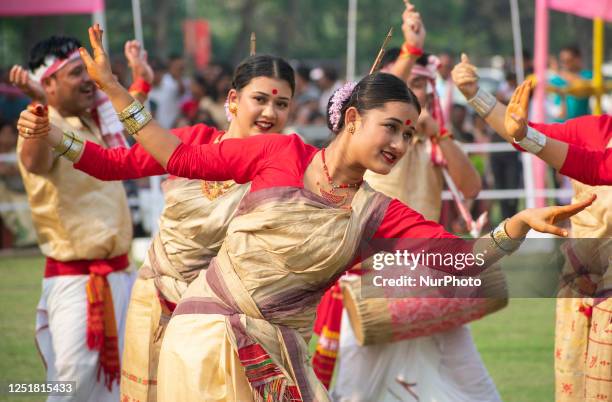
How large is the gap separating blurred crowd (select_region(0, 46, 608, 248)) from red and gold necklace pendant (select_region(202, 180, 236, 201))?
670 centimetres

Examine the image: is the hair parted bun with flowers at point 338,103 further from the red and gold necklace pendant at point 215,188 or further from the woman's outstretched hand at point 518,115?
the red and gold necklace pendant at point 215,188

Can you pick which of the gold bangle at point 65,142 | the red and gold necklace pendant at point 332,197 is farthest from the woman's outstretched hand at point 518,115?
the gold bangle at point 65,142

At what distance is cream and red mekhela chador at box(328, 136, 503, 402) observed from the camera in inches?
230

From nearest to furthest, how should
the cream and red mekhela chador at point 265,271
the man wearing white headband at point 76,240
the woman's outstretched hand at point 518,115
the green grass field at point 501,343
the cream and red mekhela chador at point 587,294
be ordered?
1. the cream and red mekhela chador at point 265,271
2. the woman's outstretched hand at point 518,115
3. the cream and red mekhela chador at point 587,294
4. the man wearing white headband at point 76,240
5. the green grass field at point 501,343

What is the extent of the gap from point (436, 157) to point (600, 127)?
1.32 meters

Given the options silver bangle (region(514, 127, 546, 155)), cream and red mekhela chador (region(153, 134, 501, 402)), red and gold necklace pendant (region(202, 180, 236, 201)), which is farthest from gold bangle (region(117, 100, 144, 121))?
silver bangle (region(514, 127, 546, 155))

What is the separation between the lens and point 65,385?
17.8ft

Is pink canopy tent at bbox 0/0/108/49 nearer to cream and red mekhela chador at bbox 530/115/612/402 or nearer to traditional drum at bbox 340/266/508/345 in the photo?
traditional drum at bbox 340/266/508/345

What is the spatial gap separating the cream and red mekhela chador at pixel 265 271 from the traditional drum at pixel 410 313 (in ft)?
5.72

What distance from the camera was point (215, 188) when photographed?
15.7 feet

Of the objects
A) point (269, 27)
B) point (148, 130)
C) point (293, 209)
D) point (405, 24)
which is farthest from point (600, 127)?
point (269, 27)

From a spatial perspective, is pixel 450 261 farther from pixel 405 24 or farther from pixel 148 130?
Result: pixel 405 24

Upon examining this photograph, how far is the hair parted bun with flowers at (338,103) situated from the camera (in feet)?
13.1

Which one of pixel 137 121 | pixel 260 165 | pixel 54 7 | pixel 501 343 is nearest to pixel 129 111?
pixel 137 121
